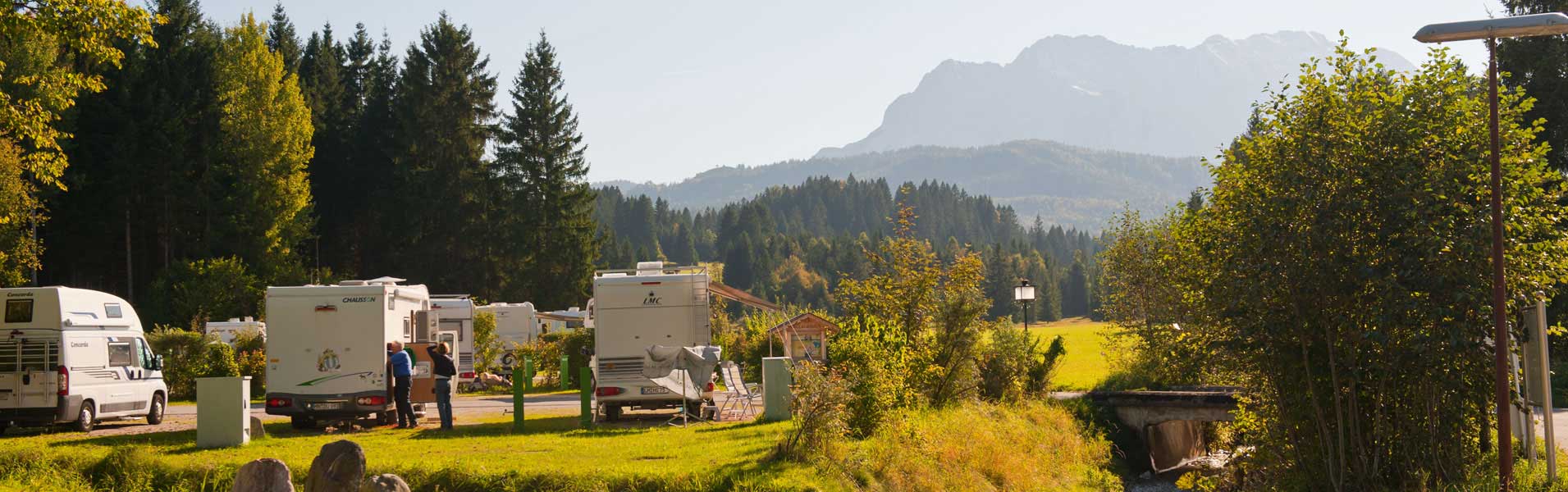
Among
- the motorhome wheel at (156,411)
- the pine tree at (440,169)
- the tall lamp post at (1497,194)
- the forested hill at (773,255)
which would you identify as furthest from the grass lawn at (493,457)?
the forested hill at (773,255)

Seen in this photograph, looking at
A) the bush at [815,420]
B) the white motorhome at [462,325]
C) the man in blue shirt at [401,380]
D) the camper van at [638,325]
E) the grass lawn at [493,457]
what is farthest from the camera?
the white motorhome at [462,325]

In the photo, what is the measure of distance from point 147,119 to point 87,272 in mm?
6727

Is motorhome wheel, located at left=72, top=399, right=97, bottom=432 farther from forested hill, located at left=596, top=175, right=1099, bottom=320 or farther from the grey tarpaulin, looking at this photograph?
forested hill, located at left=596, top=175, right=1099, bottom=320

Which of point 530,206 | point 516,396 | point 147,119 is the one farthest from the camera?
point 530,206

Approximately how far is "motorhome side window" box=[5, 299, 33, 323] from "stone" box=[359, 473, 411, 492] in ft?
34.2

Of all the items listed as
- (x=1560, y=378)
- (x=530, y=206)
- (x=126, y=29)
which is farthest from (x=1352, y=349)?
(x=530, y=206)

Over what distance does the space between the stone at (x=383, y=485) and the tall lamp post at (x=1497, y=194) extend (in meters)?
10.5

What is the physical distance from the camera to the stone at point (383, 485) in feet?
39.4

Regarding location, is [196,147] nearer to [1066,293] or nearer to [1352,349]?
[1352,349]

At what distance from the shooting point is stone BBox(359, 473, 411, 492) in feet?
39.4

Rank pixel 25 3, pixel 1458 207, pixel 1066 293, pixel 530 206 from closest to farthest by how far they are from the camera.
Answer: pixel 1458 207 < pixel 25 3 < pixel 530 206 < pixel 1066 293

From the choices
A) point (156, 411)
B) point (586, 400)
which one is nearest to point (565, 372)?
point (156, 411)

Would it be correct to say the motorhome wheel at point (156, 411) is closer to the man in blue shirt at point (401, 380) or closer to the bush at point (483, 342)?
the man in blue shirt at point (401, 380)

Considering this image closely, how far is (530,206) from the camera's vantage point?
60.7 metres
